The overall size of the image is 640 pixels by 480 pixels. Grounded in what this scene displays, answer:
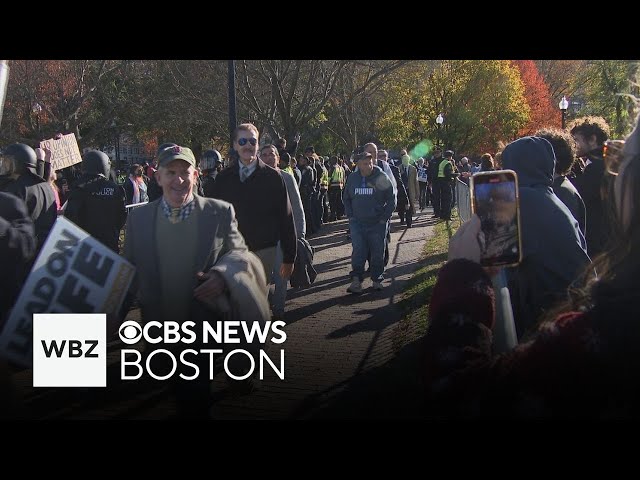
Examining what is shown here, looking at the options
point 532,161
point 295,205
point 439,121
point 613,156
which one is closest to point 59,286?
point 613,156

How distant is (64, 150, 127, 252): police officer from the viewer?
568 cm

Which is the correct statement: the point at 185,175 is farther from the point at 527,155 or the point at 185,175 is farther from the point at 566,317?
the point at 566,317

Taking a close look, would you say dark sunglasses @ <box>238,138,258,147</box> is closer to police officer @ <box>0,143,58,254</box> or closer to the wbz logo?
police officer @ <box>0,143,58,254</box>

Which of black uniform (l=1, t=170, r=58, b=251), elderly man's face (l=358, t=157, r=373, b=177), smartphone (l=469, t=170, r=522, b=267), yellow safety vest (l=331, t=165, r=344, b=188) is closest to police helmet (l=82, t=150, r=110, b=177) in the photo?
black uniform (l=1, t=170, r=58, b=251)

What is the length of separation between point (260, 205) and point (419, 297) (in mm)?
3556

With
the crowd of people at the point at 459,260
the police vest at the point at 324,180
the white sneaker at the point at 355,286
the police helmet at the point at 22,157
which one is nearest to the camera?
the crowd of people at the point at 459,260

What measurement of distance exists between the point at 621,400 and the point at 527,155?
6.77ft

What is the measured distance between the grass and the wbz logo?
2.26 m

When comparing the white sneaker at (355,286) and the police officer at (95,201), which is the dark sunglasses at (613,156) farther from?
the white sneaker at (355,286)

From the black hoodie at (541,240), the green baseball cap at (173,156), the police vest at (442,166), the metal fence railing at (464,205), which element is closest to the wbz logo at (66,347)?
the green baseball cap at (173,156)

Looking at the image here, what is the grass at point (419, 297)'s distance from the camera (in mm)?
6055

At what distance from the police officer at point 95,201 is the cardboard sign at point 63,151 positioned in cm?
107

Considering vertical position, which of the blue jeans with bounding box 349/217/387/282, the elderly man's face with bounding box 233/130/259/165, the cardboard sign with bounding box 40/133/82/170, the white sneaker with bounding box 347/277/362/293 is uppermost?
the cardboard sign with bounding box 40/133/82/170

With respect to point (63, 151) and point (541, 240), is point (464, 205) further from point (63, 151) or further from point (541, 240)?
point (541, 240)
